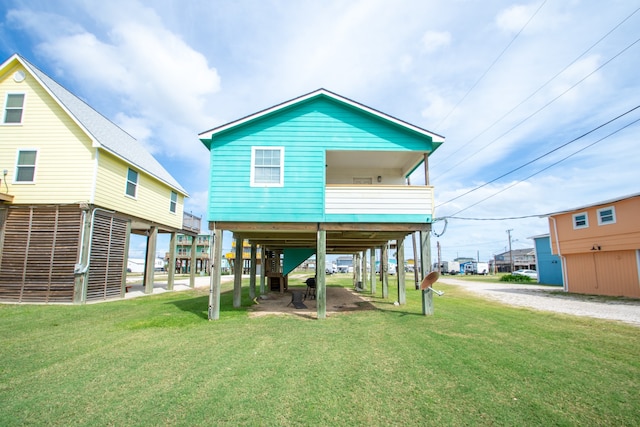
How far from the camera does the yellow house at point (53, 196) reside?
13125 mm

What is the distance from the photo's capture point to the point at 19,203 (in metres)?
13.5

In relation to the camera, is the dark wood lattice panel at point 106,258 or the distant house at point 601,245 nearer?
the dark wood lattice panel at point 106,258

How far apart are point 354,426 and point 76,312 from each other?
11289 millimetres

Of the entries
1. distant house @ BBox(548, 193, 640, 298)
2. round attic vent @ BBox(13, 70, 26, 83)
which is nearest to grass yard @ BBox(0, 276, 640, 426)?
distant house @ BBox(548, 193, 640, 298)

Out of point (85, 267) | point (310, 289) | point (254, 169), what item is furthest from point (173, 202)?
point (254, 169)

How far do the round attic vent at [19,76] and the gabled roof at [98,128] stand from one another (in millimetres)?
411

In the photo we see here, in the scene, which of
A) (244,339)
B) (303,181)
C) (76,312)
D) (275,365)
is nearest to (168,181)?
(76,312)

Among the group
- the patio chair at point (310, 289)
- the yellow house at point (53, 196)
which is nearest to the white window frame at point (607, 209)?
the patio chair at point (310, 289)

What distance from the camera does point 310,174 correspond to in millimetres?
10555

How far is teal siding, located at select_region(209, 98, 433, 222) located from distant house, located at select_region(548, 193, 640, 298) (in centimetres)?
1431

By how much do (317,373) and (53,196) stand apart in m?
14.1

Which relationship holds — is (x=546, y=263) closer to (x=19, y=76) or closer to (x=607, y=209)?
(x=607, y=209)

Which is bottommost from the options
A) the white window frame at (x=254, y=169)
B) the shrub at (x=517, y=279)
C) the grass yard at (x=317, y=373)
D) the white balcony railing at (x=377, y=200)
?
the shrub at (x=517, y=279)

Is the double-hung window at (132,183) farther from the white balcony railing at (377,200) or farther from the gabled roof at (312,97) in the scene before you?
Answer: the white balcony railing at (377,200)
